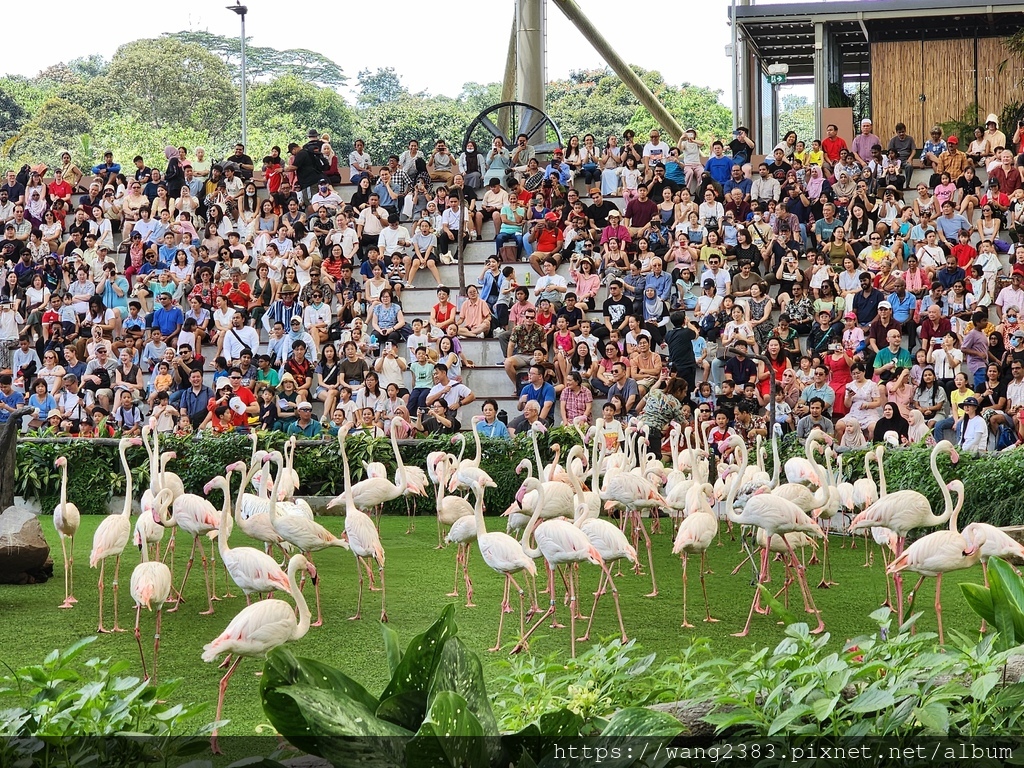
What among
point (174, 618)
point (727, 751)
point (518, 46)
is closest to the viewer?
point (727, 751)

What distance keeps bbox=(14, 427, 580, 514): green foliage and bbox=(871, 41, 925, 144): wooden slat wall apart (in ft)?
38.5

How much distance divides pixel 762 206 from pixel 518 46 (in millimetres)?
7973

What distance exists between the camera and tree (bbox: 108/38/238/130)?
5475 cm

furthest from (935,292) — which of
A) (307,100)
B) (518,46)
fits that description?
(307,100)

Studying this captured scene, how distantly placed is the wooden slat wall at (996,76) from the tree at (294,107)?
35.2 metres

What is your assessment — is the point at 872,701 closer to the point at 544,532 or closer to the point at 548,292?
the point at 544,532

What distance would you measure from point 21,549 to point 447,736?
27.5 feet

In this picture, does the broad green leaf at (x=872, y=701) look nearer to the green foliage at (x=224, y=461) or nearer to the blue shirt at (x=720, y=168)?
the green foliage at (x=224, y=461)

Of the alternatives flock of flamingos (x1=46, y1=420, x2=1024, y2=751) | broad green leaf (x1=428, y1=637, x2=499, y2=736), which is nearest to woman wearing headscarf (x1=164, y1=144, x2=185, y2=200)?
flock of flamingos (x1=46, y1=420, x2=1024, y2=751)

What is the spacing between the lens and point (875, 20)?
2216cm

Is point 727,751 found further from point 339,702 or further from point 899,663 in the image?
point 339,702

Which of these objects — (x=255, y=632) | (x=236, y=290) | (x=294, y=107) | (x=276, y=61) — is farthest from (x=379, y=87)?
(x=255, y=632)

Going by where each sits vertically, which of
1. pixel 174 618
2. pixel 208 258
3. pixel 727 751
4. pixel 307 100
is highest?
pixel 307 100

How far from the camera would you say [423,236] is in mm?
20109
